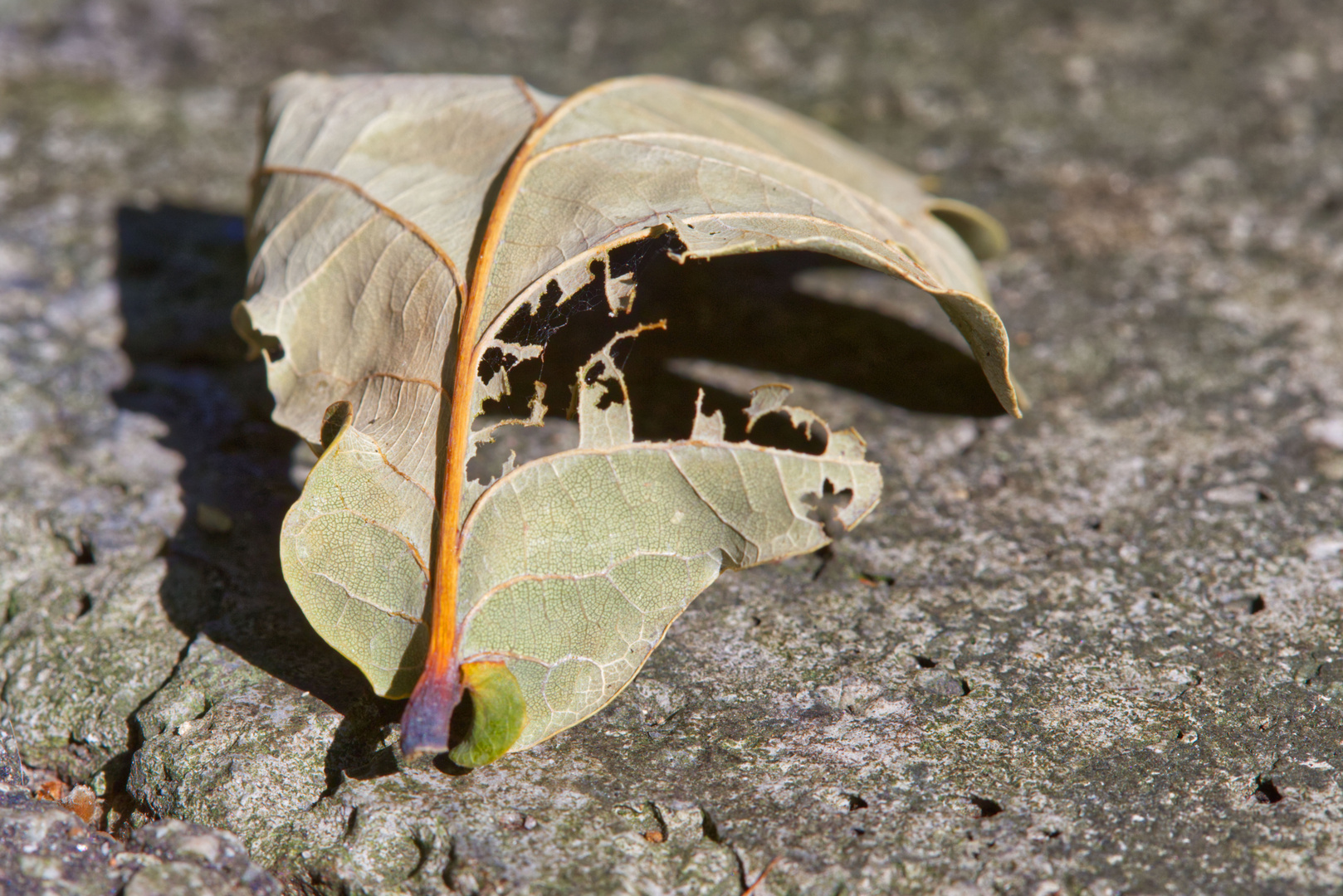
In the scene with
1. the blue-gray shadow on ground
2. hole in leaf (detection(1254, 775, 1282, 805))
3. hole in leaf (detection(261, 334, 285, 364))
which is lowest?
the blue-gray shadow on ground

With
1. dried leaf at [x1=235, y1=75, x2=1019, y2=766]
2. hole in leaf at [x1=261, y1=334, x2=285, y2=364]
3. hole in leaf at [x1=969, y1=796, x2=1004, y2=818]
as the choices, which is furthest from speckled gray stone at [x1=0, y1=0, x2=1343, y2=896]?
hole in leaf at [x1=261, y1=334, x2=285, y2=364]

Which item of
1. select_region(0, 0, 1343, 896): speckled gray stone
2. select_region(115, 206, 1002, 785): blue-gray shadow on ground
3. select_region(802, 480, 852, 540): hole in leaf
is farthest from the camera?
select_region(802, 480, 852, 540): hole in leaf

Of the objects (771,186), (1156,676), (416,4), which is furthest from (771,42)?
(1156,676)

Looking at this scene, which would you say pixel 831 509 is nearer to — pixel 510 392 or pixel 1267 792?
pixel 510 392

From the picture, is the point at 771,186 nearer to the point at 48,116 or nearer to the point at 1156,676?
the point at 1156,676

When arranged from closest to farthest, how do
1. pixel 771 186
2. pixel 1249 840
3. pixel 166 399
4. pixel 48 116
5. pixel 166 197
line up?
pixel 1249 840 → pixel 771 186 → pixel 166 399 → pixel 166 197 → pixel 48 116

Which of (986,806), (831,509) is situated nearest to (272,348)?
(831,509)

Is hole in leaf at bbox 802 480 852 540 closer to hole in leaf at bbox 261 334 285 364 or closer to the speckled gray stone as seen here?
the speckled gray stone
